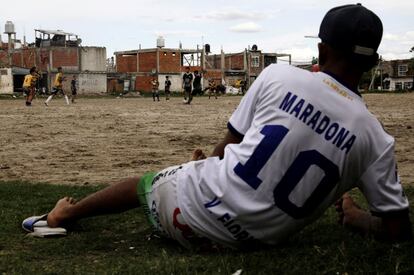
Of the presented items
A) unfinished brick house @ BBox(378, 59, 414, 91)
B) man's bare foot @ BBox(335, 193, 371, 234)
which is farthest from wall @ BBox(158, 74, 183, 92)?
man's bare foot @ BBox(335, 193, 371, 234)

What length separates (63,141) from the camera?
33.6 ft

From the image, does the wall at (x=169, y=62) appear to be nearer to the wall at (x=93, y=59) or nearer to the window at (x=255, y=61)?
the wall at (x=93, y=59)

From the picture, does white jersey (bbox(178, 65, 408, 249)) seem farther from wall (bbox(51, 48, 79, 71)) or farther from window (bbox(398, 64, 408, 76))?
window (bbox(398, 64, 408, 76))

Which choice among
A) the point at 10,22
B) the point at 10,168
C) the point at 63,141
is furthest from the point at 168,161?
the point at 10,22

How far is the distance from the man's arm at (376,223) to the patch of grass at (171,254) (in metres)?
0.06

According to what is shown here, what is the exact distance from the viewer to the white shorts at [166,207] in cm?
295

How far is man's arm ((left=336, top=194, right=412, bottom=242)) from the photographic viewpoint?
2859 millimetres

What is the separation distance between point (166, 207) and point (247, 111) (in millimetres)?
629

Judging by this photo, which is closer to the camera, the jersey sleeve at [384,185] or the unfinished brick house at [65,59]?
the jersey sleeve at [384,185]

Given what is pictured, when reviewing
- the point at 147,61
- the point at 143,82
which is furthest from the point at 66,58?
the point at 147,61

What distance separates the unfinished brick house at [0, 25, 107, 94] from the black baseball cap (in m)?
61.5

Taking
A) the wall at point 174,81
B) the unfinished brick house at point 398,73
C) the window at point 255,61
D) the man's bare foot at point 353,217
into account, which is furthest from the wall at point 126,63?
the man's bare foot at point 353,217

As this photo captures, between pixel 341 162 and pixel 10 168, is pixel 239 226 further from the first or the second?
pixel 10 168

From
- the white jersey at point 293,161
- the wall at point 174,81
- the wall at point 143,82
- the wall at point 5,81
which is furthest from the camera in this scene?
the wall at point 174,81
